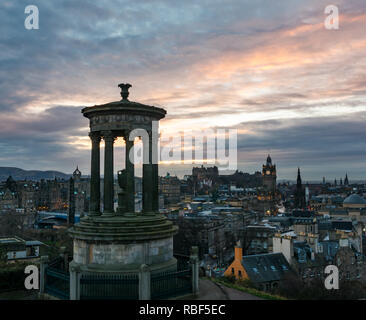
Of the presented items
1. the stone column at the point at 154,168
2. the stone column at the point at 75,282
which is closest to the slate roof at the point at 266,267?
the stone column at the point at 154,168

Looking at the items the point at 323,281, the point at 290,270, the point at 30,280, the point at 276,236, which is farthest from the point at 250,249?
the point at 30,280

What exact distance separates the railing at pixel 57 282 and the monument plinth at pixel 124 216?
0.81 m

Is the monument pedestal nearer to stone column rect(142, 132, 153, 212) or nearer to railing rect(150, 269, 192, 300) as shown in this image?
railing rect(150, 269, 192, 300)

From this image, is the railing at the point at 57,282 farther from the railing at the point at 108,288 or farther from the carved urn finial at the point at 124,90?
the carved urn finial at the point at 124,90

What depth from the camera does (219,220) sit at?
353 ft

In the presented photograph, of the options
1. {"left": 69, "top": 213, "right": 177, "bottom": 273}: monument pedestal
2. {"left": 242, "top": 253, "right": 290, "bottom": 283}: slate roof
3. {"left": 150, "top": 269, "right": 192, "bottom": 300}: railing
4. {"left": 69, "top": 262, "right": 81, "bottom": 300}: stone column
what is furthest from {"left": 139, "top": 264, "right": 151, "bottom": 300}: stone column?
{"left": 242, "top": 253, "right": 290, "bottom": 283}: slate roof

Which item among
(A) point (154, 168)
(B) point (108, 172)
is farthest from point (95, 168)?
(A) point (154, 168)

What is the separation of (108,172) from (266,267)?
122 ft

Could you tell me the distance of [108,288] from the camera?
1617 centimetres

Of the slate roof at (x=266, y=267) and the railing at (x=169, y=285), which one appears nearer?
the railing at (x=169, y=285)

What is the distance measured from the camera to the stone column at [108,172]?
739 inches

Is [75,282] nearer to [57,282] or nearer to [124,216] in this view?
[57,282]
